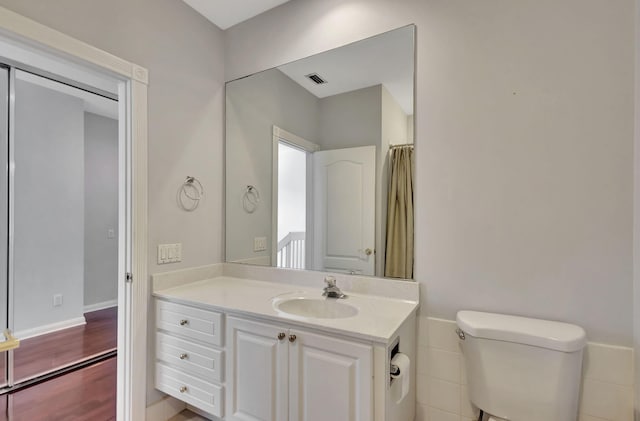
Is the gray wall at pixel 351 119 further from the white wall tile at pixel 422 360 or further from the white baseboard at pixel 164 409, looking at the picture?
the white baseboard at pixel 164 409

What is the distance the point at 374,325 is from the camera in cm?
123

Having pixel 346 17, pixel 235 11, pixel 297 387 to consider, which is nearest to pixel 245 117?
pixel 235 11

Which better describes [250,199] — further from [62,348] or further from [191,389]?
[62,348]

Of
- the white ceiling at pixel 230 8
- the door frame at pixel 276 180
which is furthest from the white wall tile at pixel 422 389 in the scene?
the white ceiling at pixel 230 8

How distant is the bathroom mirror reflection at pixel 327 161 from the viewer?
1.64m

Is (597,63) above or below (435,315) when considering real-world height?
above

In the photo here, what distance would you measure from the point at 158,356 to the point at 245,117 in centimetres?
171

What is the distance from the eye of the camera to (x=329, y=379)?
48.0 inches

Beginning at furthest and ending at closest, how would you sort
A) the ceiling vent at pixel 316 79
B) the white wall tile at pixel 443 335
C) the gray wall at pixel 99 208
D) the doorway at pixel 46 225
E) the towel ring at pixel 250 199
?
the gray wall at pixel 99 208 → the doorway at pixel 46 225 → the towel ring at pixel 250 199 → the ceiling vent at pixel 316 79 → the white wall tile at pixel 443 335

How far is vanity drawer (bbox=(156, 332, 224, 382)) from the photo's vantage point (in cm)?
155

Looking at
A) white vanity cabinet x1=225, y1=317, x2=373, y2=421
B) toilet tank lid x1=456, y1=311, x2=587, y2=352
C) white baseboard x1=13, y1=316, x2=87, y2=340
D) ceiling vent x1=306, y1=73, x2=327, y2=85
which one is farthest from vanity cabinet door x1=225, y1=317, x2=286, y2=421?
white baseboard x1=13, y1=316, x2=87, y2=340

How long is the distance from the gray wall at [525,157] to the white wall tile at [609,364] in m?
0.04

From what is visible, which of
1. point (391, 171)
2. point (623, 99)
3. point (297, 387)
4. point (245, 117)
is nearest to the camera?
point (623, 99)

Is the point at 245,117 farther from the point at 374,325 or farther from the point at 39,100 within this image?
the point at 39,100
